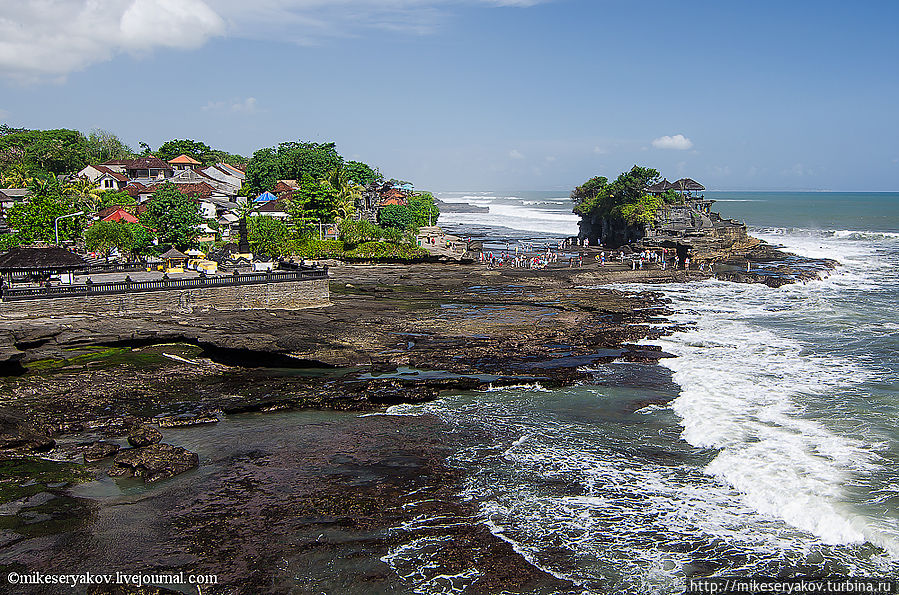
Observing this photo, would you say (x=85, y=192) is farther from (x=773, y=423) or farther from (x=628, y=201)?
(x=773, y=423)

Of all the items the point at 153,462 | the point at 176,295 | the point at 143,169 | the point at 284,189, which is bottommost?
the point at 153,462

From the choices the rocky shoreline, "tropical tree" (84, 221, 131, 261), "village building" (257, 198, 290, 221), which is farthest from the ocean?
"village building" (257, 198, 290, 221)

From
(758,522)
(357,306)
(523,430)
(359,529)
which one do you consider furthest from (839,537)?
(357,306)

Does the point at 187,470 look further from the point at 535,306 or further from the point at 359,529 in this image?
the point at 535,306

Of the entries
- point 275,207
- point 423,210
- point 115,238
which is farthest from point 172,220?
point 423,210

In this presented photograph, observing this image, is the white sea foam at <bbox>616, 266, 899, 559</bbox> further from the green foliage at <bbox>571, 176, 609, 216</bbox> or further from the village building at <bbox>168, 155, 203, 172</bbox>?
the village building at <bbox>168, 155, 203, 172</bbox>

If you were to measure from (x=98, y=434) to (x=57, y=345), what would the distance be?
8.34 m

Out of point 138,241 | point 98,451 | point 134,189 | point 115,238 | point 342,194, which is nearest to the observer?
point 98,451

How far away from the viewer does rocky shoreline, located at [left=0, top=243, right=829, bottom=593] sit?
44.4 feet

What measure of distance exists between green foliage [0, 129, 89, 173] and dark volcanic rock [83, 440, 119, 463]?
316 ft

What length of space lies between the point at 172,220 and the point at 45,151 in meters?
56.4

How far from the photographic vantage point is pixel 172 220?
58812mm

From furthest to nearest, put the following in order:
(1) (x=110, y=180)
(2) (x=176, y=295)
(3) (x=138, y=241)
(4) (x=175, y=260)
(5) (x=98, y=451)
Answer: (1) (x=110, y=180) → (3) (x=138, y=241) → (4) (x=175, y=260) → (2) (x=176, y=295) → (5) (x=98, y=451)

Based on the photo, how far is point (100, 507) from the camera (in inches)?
594
